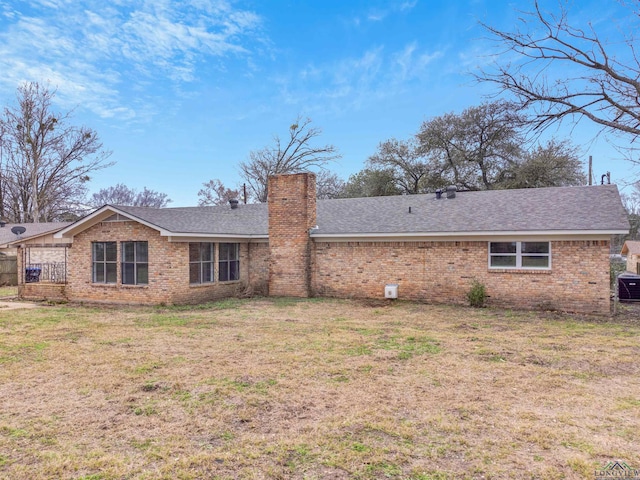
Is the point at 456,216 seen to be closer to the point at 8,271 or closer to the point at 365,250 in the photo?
the point at 365,250

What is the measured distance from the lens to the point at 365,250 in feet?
45.6

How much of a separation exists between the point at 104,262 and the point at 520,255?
1295 cm

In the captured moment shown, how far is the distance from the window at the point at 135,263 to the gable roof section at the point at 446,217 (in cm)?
103

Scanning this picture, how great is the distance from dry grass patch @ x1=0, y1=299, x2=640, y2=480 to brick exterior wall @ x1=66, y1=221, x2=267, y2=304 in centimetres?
366

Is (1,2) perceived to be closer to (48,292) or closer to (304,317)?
(48,292)

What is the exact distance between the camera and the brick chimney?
14.5m

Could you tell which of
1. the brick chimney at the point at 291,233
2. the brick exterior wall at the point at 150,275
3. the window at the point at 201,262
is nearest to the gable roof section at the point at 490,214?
the brick chimney at the point at 291,233

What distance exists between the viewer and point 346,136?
29812 mm

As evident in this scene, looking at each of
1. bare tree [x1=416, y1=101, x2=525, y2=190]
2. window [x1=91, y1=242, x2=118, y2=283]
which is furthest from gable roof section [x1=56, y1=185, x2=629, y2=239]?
bare tree [x1=416, y1=101, x2=525, y2=190]

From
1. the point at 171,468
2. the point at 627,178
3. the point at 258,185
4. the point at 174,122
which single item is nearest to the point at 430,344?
the point at 171,468

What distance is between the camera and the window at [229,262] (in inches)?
581

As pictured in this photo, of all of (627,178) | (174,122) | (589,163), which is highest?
(174,122)

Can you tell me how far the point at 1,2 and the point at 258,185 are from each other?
78.7 feet

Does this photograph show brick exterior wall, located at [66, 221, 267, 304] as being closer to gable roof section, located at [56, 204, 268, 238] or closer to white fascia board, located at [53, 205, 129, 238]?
white fascia board, located at [53, 205, 129, 238]
